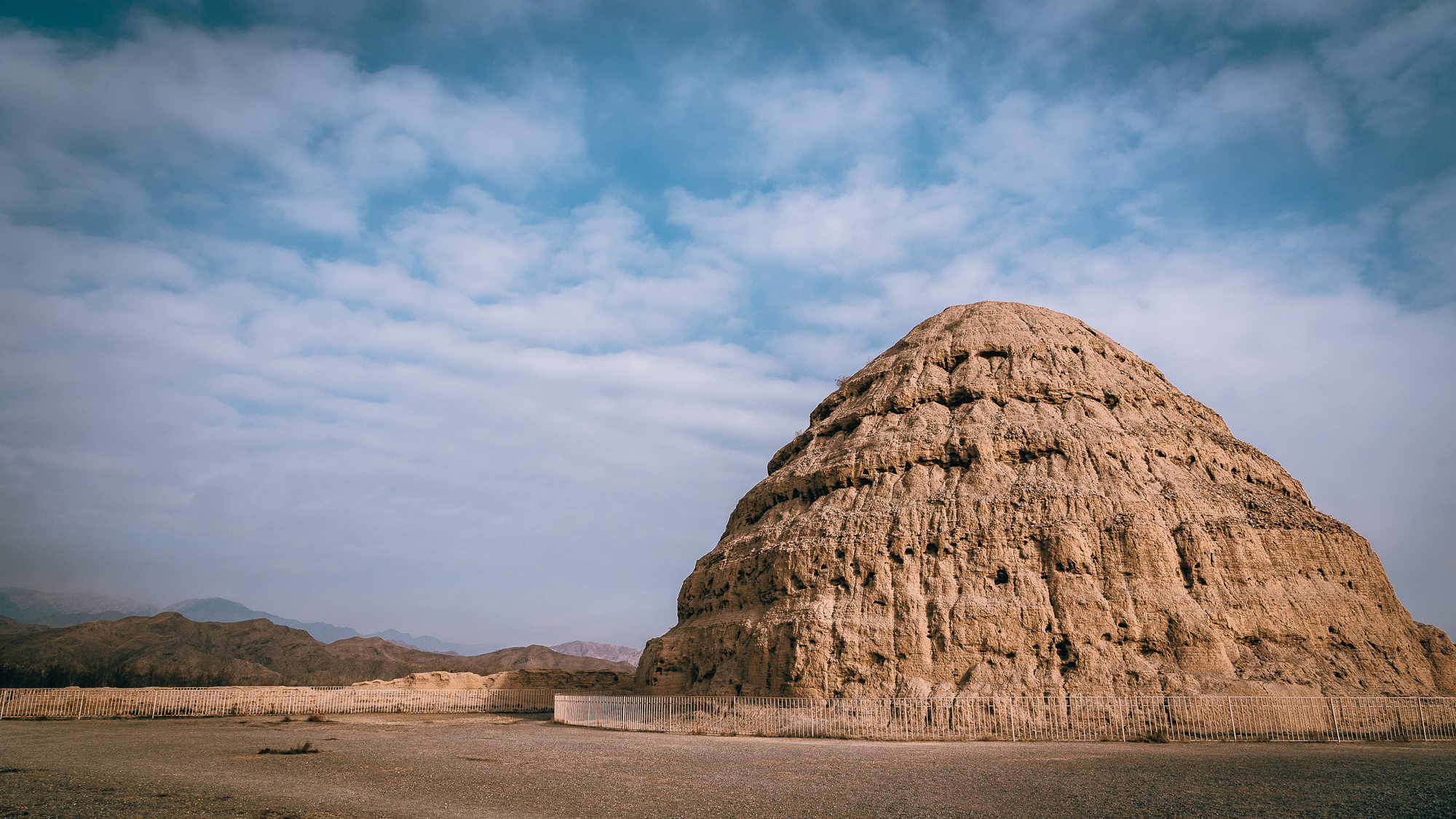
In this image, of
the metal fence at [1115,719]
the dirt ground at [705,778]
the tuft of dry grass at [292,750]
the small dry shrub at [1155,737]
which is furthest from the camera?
the metal fence at [1115,719]

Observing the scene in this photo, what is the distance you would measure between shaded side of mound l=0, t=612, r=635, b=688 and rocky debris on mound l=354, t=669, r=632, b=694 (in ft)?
69.2

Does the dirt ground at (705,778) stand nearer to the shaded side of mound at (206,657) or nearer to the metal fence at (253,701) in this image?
the metal fence at (253,701)

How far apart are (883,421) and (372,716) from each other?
84.0 feet

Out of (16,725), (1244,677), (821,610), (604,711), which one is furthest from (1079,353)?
(16,725)

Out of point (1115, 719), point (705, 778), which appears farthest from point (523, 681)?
point (705, 778)

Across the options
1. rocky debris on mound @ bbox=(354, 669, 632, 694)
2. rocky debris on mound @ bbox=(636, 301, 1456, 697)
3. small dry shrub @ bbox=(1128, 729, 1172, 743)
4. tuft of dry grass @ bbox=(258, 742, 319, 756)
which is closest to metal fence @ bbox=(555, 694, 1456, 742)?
small dry shrub @ bbox=(1128, 729, 1172, 743)

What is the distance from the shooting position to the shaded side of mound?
215ft

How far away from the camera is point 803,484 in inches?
1321

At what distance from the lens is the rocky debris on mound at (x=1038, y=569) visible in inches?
982

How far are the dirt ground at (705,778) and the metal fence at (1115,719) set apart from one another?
1.31 m

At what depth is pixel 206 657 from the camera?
266ft

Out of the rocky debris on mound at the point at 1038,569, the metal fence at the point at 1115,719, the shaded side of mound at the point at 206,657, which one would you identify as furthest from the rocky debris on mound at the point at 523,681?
the shaded side of mound at the point at 206,657

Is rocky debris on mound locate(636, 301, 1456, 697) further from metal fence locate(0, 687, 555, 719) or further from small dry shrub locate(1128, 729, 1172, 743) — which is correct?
metal fence locate(0, 687, 555, 719)

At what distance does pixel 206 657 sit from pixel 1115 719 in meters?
89.0
